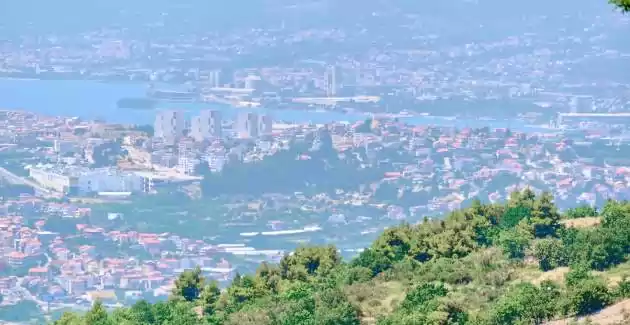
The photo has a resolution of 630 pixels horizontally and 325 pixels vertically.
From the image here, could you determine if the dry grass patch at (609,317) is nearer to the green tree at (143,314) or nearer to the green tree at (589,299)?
the green tree at (589,299)

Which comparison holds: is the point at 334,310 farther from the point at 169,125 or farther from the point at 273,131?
the point at 169,125

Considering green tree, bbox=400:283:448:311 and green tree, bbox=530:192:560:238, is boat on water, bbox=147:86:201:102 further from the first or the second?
green tree, bbox=400:283:448:311

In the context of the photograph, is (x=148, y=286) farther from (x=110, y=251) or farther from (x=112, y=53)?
(x=112, y=53)

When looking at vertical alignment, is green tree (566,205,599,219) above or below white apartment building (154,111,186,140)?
above

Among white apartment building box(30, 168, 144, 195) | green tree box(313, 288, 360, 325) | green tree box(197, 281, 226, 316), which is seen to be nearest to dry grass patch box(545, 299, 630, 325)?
green tree box(313, 288, 360, 325)

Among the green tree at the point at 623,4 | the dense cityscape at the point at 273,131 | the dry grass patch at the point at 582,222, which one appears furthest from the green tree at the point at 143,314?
the dense cityscape at the point at 273,131

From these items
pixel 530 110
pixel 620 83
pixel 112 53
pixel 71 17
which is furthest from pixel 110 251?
pixel 71 17

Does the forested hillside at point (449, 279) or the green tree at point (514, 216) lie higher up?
the green tree at point (514, 216)
